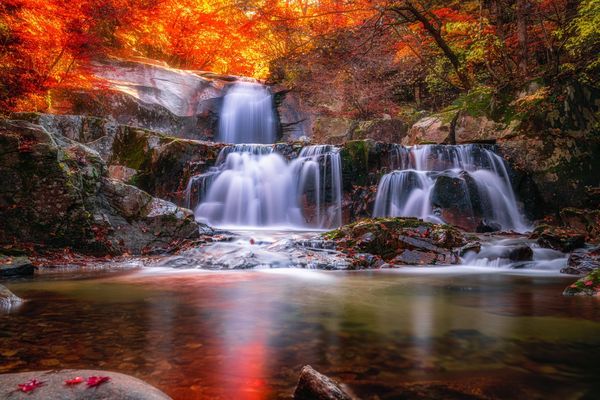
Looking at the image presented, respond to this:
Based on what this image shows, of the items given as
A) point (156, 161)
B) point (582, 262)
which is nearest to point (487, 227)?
point (582, 262)

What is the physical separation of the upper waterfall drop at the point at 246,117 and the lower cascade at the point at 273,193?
21.2ft

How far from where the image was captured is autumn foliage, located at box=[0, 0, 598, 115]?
11.5m

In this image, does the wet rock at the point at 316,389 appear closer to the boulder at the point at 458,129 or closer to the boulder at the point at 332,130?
the boulder at the point at 458,129

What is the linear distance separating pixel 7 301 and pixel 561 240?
357 inches

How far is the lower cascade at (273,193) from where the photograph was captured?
517 inches

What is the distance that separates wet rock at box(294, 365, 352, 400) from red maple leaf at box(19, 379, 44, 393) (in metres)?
1.25

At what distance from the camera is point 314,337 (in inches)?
134

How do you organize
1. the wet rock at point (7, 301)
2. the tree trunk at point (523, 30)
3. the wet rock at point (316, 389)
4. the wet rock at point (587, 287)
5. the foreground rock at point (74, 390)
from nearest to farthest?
the foreground rock at point (74, 390), the wet rock at point (316, 389), the wet rock at point (7, 301), the wet rock at point (587, 287), the tree trunk at point (523, 30)

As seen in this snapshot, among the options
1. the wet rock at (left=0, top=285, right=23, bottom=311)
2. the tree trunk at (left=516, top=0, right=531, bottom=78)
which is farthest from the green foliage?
the wet rock at (left=0, top=285, right=23, bottom=311)

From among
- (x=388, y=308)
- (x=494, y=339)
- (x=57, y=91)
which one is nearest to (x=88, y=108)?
(x=57, y=91)

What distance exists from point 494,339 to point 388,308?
131 centimetres

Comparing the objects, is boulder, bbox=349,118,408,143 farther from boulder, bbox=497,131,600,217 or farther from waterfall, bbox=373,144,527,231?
boulder, bbox=497,131,600,217

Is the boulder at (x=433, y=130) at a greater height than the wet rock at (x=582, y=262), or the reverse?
the boulder at (x=433, y=130)

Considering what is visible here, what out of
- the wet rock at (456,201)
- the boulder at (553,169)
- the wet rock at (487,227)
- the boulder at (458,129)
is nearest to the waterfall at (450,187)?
the wet rock at (456,201)
